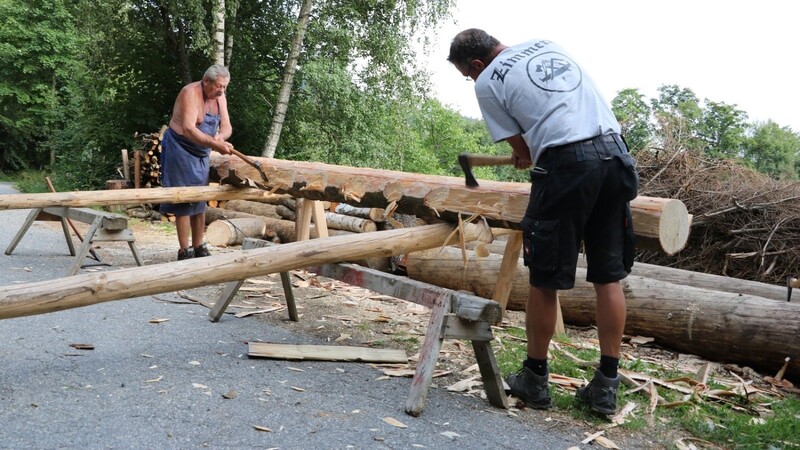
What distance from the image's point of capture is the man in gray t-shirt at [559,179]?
2961 millimetres

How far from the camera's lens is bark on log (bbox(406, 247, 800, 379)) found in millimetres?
4230

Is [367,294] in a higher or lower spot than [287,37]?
lower

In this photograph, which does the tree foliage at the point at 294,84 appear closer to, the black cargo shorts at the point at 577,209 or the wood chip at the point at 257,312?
the wood chip at the point at 257,312

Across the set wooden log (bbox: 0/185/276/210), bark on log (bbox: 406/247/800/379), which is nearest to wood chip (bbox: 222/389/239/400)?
wooden log (bbox: 0/185/276/210)

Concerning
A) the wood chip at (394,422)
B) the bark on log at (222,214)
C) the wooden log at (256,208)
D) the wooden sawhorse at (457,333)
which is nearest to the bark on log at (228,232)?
the bark on log at (222,214)

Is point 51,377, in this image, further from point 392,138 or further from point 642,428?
point 392,138

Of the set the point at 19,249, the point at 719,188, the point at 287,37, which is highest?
the point at 287,37

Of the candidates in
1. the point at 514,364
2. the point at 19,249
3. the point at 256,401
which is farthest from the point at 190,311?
the point at 19,249

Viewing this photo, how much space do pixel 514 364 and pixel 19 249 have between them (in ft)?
19.5

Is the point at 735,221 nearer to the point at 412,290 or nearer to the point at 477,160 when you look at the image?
the point at 477,160

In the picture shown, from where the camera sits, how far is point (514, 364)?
400 cm

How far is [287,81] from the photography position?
49.4 feet

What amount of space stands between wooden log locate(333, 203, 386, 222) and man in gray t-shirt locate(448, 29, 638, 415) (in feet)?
16.8

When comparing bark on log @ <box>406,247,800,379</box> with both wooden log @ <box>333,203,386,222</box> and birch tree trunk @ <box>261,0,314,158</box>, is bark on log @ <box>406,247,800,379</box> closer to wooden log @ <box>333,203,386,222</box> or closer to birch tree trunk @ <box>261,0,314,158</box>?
wooden log @ <box>333,203,386,222</box>
